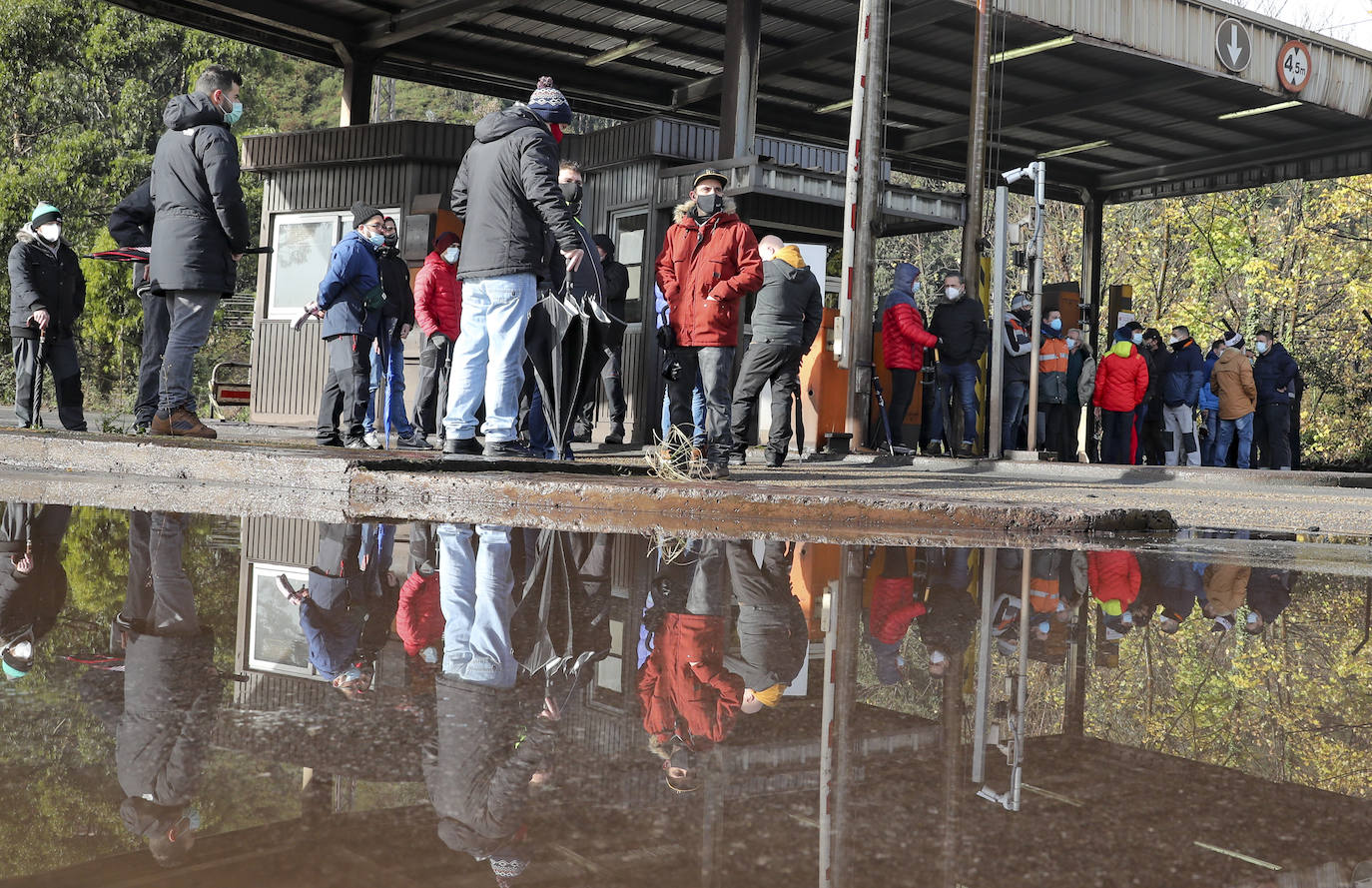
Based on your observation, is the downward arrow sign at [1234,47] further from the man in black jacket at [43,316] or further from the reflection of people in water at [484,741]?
the reflection of people in water at [484,741]

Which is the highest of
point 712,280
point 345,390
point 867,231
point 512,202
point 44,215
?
point 867,231

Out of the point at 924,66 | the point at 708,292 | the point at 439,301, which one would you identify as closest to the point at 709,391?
the point at 708,292

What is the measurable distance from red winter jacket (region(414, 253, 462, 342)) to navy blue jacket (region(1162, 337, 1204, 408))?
1026 centimetres

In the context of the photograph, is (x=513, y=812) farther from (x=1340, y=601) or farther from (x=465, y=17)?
(x=465, y=17)

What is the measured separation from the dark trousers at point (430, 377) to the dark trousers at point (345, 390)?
1798 millimetres

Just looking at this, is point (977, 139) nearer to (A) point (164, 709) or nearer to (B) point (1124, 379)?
(B) point (1124, 379)

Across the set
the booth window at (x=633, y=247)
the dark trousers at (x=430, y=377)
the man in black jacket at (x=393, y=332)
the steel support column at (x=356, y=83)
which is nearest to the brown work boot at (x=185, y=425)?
the man in black jacket at (x=393, y=332)

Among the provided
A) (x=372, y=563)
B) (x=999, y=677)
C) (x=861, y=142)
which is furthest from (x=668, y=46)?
(x=999, y=677)

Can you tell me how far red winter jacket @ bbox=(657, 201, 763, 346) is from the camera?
29.1 ft

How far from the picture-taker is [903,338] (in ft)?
45.0

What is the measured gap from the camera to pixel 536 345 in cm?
719

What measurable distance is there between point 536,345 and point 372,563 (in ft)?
11.8

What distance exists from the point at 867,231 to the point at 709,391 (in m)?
5.09

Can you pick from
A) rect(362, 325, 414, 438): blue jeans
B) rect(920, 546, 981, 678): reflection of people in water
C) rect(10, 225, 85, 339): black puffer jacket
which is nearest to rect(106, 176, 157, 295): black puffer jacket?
rect(10, 225, 85, 339): black puffer jacket
